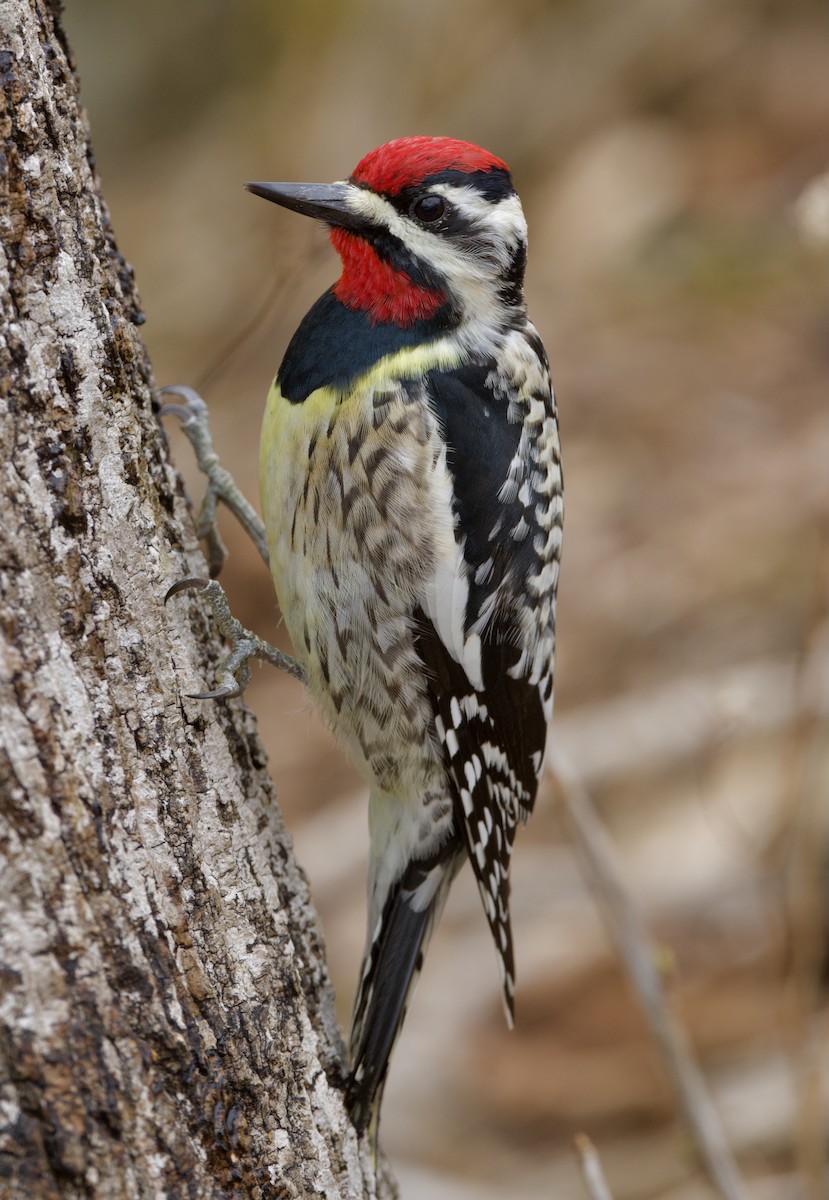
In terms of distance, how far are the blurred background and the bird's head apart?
0.39 m

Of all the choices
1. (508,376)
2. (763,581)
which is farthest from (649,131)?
(508,376)

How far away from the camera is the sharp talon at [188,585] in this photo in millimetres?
1757

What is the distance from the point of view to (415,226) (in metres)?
2.41

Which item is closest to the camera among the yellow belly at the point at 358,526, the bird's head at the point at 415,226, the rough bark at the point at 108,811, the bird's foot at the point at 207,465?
the rough bark at the point at 108,811

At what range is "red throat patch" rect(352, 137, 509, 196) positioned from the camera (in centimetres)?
237

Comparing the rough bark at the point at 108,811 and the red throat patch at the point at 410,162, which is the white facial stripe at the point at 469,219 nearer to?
the red throat patch at the point at 410,162

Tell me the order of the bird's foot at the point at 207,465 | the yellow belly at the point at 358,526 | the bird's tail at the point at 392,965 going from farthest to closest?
1. the bird's foot at the point at 207,465
2. the yellow belly at the point at 358,526
3. the bird's tail at the point at 392,965

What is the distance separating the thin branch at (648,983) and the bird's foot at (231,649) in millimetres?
812

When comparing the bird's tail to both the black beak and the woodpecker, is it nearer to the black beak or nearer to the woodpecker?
the woodpecker

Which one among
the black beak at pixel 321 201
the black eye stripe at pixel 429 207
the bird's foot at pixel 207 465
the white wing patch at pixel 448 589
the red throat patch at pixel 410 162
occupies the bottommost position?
the white wing patch at pixel 448 589

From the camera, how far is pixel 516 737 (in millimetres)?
2512

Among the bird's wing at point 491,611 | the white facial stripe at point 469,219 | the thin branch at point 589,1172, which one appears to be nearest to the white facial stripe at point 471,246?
the white facial stripe at point 469,219

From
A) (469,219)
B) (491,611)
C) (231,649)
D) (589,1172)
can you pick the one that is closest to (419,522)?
(491,611)

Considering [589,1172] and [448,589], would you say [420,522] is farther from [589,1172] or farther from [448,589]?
[589,1172]
